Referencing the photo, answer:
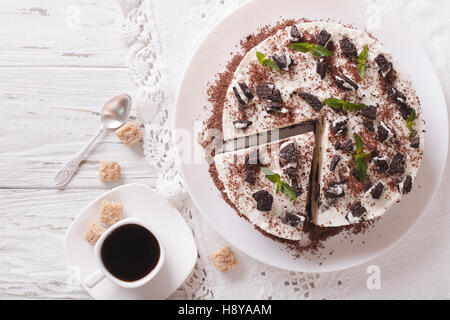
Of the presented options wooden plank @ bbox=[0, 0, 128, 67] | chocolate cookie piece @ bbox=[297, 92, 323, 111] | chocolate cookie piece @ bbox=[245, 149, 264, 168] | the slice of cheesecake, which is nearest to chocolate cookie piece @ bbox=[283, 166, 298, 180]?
the slice of cheesecake

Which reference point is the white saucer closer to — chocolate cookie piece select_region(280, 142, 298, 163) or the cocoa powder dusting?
the cocoa powder dusting

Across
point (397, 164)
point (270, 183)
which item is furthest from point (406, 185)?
point (270, 183)

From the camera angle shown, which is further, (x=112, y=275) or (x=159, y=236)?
(x=159, y=236)

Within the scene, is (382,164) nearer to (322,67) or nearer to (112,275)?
(322,67)

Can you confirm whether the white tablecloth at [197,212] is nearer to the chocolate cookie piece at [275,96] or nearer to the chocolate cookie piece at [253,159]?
the chocolate cookie piece at [253,159]

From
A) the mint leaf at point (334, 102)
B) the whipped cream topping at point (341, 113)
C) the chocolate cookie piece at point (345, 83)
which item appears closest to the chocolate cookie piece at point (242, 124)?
the whipped cream topping at point (341, 113)

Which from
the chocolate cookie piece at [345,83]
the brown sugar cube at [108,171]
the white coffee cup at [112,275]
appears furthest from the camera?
the brown sugar cube at [108,171]
